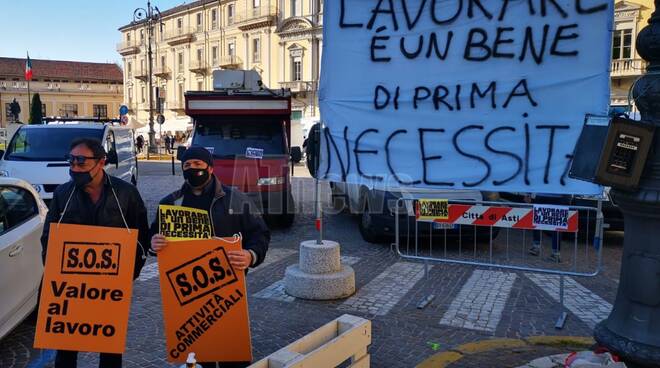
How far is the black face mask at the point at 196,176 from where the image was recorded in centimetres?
371

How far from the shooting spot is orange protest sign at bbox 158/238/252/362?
3.54 metres

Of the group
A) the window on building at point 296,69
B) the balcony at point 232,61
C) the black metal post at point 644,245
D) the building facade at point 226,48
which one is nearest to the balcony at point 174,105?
the building facade at point 226,48

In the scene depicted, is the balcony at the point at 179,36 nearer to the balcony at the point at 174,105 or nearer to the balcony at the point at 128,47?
the balcony at the point at 174,105

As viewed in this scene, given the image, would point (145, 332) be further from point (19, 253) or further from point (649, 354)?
point (649, 354)

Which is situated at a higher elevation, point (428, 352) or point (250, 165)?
point (250, 165)

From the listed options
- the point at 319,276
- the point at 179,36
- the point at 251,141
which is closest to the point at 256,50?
the point at 179,36

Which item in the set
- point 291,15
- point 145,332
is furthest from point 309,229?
point 291,15

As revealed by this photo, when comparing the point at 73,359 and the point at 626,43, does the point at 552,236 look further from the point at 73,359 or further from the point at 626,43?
the point at 626,43

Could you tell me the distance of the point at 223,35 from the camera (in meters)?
59.1

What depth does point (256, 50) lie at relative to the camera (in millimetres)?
55188

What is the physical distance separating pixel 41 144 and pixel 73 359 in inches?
395

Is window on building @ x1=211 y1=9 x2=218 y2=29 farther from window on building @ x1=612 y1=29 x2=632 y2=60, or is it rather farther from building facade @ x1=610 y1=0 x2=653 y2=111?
window on building @ x1=612 y1=29 x2=632 y2=60

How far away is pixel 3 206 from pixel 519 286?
592cm

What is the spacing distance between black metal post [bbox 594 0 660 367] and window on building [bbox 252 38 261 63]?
5351 centimetres
